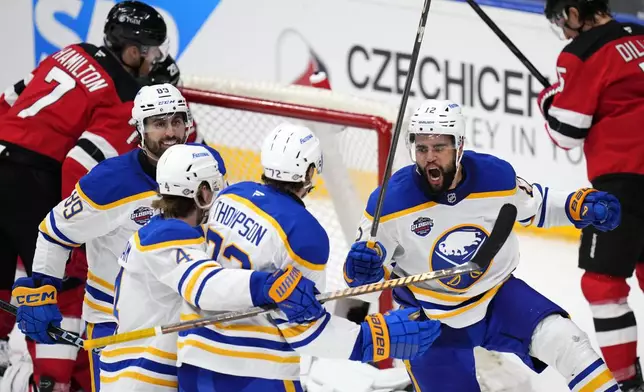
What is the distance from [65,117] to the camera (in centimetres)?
484

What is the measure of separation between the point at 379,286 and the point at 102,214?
0.98 m

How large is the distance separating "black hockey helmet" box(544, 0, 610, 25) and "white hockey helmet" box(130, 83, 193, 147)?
1.33 meters

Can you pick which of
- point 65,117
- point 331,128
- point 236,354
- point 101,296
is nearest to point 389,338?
point 236,354

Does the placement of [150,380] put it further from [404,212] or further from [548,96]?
[548,96]

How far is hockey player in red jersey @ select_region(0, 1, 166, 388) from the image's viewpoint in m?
4.80

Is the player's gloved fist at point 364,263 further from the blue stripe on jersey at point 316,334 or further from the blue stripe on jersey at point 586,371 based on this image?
the blue stripe on jersey at point 586,371

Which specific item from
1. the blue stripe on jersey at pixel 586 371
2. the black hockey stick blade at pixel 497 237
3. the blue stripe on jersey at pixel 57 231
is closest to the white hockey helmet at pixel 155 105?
the blue stripe on jersey at pixel 57 231

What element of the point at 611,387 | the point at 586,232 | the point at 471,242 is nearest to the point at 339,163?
the point at 586,232

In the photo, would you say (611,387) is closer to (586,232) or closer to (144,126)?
(586,232)

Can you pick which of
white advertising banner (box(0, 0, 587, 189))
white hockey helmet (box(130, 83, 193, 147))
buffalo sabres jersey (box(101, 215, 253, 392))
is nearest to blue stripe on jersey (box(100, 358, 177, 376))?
buffalo sabres jersey (box(101, 215, 253, 392))

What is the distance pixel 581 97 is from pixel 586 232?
46 centimetres

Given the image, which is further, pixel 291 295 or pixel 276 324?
pixel 276 324

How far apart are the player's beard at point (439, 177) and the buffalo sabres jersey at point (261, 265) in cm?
56

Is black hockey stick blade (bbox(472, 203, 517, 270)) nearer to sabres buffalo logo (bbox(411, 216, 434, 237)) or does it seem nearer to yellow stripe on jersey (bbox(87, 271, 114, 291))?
sabres buffalo logo (bbox(411, 216, 434, 237))
